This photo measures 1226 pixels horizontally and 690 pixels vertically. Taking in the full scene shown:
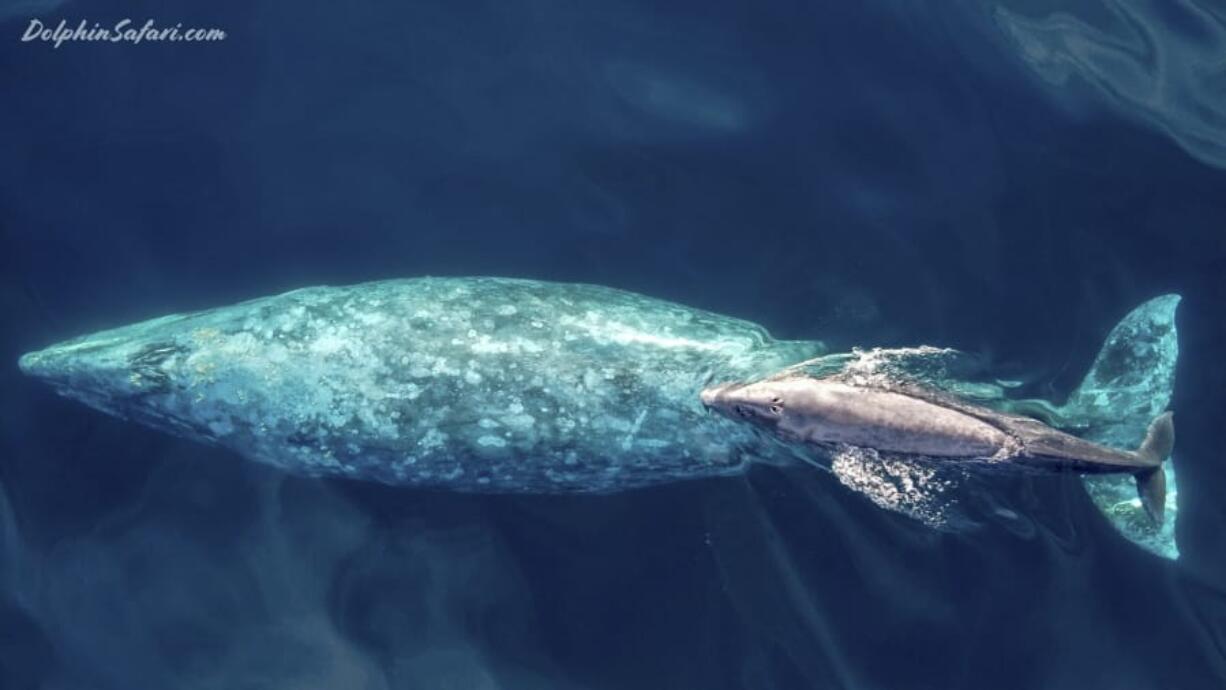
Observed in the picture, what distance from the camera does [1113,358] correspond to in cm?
1017

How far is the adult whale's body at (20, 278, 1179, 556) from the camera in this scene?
9.27m

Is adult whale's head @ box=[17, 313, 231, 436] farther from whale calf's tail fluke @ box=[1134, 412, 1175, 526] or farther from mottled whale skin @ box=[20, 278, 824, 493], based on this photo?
whale calf's tail fluke @ box=[1134, 412, 1175, 526]

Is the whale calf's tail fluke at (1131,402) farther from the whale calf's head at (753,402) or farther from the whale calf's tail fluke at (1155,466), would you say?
the whale calf's head at (753,402)

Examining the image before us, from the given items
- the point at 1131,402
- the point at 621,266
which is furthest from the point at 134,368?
the point at 1131,402

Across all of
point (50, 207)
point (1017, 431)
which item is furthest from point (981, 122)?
point (50, 207)

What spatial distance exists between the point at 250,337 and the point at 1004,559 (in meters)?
7.74

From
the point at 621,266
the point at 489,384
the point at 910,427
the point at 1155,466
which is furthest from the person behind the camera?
→ the point at 621,266

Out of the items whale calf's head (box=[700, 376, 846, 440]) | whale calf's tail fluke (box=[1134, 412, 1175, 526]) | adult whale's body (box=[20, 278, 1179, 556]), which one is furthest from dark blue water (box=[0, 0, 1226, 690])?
whale calf's head (box=[700, 376, 846, 440])

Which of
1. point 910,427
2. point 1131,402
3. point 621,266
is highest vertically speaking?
point 621,266

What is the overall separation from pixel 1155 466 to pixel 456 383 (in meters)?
5.94

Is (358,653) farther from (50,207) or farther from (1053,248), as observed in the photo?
(1053,248)

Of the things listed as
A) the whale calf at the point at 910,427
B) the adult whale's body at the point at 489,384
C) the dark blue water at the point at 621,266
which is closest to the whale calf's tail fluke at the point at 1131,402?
the adult whale's body at the point at 489,384

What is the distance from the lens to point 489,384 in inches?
363

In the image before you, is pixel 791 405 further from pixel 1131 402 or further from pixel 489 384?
pixel 1131 402
